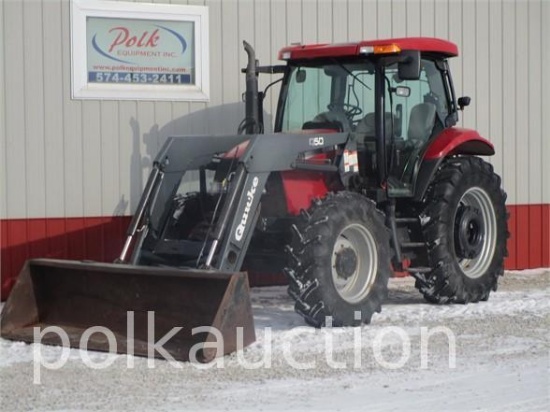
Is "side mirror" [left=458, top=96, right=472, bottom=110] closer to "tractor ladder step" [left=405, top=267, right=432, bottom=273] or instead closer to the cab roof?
the cab roof

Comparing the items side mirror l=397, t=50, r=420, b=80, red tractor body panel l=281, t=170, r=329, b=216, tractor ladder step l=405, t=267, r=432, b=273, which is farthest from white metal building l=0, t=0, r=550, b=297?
tractor ladder step l=405, t=267, r=432, b=273

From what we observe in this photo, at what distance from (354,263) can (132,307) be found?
1.93 meters

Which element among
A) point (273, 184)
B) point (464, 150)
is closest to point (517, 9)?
point (464, 150)

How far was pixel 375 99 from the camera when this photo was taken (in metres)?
10.2

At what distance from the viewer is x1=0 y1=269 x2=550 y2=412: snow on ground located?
6973 millimetres

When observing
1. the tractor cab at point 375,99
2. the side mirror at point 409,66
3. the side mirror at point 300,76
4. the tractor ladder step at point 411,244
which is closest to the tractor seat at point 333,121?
the tractor cab at point 375,99

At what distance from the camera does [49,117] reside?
36.8 ft

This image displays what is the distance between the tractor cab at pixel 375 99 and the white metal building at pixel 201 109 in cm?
160

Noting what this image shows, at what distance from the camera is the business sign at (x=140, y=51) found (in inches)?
452

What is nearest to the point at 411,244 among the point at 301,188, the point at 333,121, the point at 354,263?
the point at 354,263

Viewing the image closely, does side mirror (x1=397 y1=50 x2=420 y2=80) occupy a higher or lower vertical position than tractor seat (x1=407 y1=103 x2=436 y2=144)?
higher

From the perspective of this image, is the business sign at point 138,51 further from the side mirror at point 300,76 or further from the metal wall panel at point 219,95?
the side mirror at point 300,76

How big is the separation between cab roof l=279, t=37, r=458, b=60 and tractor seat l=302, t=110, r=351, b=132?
0.53 m

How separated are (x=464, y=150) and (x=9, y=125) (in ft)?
14.3
